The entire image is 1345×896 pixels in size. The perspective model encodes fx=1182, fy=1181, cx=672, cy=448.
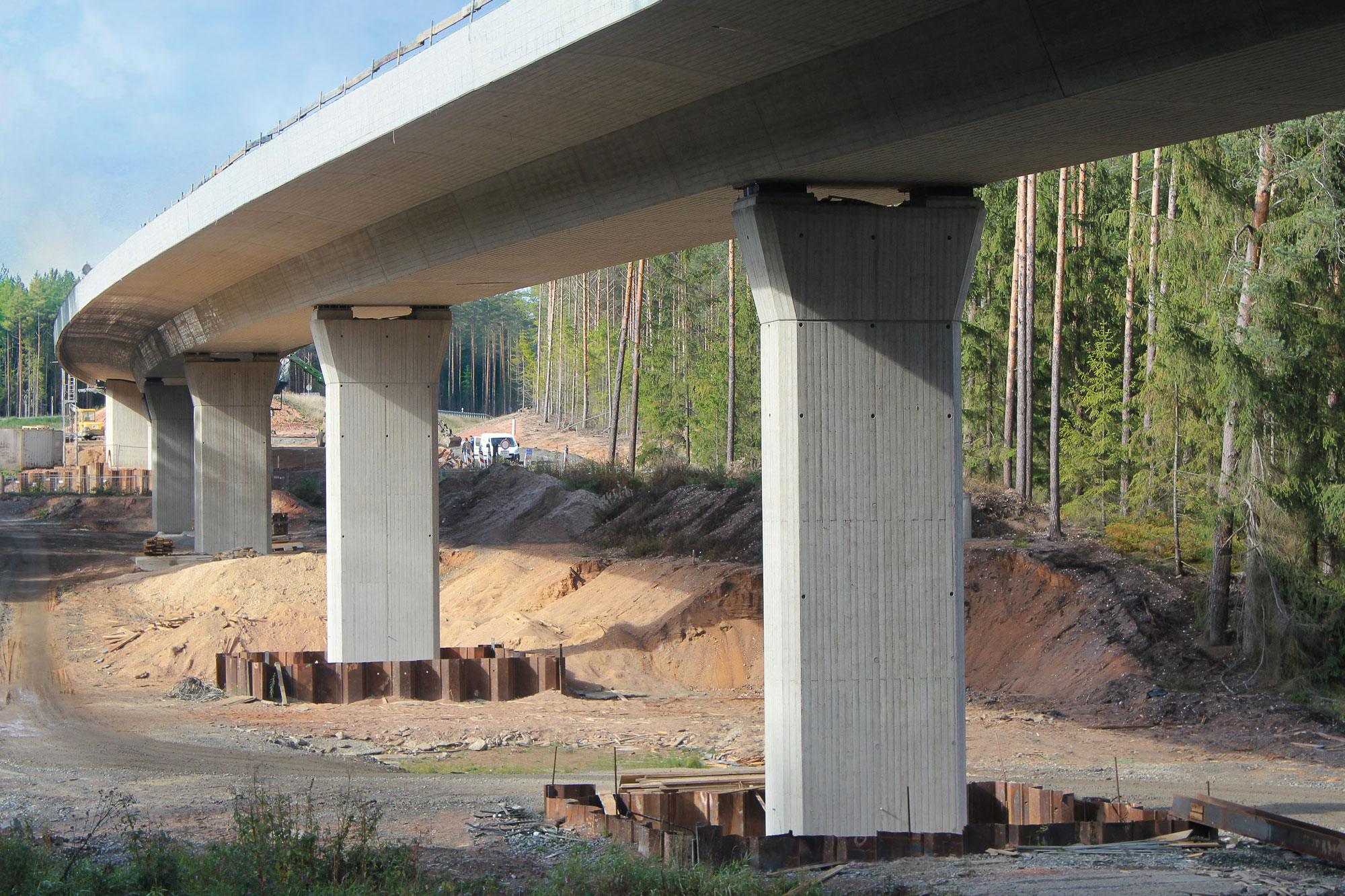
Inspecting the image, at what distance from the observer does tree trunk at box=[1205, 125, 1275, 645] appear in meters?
19.3

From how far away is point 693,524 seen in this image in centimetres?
3400

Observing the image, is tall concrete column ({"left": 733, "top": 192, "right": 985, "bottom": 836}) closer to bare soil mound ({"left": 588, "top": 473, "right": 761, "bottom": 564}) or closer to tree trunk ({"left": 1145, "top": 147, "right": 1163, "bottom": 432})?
tree trunk ({"left": 1145, "top": 147, "right": 1163, "bottom": 432})

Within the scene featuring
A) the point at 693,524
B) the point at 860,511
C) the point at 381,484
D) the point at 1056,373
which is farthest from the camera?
the point at 693,524

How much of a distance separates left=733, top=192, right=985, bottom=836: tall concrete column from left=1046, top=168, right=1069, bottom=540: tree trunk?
15031 millimetres

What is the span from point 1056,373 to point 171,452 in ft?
124

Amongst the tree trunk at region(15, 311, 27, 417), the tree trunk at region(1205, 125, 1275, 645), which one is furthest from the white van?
the tree trunk at region(15, 311, 27, 417)

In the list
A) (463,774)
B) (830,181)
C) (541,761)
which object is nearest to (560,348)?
(541,761)

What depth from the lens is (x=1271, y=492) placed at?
1889 centimetres

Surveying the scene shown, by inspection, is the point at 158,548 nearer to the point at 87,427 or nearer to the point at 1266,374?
the point at 1266,374

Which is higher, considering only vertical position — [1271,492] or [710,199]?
[710,199]

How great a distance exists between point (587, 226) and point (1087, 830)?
846 centimetres

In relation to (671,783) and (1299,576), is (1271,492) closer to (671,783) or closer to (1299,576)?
(1299,576)

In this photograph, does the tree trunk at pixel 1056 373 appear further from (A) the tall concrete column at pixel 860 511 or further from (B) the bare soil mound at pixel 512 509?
(B) the bare soil mound at pixel 512 509

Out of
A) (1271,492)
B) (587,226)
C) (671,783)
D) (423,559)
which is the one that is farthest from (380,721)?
(1271,492)
